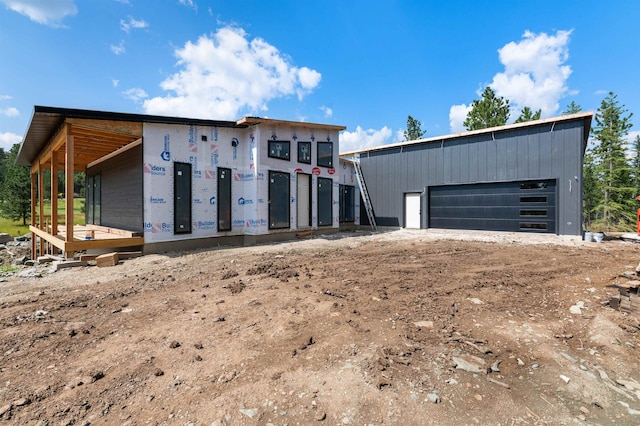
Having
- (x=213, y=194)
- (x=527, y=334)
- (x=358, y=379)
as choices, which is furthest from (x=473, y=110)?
(x=358, y=379)

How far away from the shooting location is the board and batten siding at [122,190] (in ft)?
30.3

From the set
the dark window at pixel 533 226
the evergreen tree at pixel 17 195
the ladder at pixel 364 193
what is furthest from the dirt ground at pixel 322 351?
the evergreen tree at pixel 17 195

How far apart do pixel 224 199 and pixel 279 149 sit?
8.86ft

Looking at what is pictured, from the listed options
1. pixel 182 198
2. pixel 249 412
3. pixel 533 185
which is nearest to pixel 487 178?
pixel 533 185

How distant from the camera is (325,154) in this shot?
12.6 meters

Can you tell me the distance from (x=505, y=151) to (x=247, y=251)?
11.4m

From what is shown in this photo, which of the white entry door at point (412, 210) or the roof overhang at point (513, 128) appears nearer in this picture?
the roof overhang at point (513, 128)

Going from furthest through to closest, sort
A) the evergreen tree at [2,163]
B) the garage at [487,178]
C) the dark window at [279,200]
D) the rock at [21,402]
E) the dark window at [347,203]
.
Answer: the evergreen tree at [2,163]
the dark window at [347,203]
the garage at [487,178]
the dark window at [279,200]
the rock at [21,402]

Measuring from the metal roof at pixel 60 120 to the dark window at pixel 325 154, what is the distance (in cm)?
334

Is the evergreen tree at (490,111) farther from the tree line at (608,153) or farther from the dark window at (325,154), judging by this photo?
the dark window at (325,154)

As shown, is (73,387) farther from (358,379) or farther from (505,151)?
(505,151)

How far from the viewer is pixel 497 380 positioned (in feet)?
7.61

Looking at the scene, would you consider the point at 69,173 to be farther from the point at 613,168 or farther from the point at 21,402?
the point at 613,168

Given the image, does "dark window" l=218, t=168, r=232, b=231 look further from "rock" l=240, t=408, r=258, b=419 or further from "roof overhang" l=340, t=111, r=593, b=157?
"roof overhang" l=340, t=111, r=593, b=157
